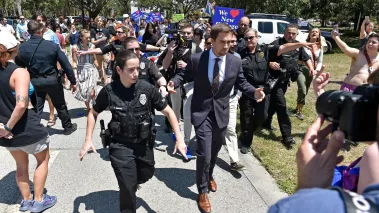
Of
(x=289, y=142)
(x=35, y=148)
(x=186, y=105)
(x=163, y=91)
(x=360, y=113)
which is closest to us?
(x=360, y=113)

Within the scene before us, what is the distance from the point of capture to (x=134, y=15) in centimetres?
1948

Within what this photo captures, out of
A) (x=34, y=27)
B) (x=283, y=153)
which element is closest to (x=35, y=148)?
(x=34, y=27)

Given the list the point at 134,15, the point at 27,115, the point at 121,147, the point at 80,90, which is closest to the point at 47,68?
the point at 80,90

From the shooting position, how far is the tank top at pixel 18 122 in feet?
9.68

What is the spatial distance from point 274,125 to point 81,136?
3.57 metres

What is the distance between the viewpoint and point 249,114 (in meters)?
4.97

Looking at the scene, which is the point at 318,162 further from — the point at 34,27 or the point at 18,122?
the point at 34,27

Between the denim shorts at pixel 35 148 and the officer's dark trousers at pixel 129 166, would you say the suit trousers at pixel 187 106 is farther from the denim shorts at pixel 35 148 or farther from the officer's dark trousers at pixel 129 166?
the denim shorts at pixel 35 148

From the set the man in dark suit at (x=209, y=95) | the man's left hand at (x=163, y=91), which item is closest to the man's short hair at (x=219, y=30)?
the man in dark suit at (x=209, y=95)

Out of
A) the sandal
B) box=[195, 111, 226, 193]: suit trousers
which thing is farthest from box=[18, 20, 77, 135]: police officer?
box=[195, 111, 226, 193]: suit trousers

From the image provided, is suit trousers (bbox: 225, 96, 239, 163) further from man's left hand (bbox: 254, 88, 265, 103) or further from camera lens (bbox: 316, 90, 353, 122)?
camera lens (bbox: 316, 90, 353, 122)

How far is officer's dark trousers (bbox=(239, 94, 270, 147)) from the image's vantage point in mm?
4938

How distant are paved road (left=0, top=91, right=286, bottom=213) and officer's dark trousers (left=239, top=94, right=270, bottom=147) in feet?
1.13

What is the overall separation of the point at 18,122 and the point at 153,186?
170cm
